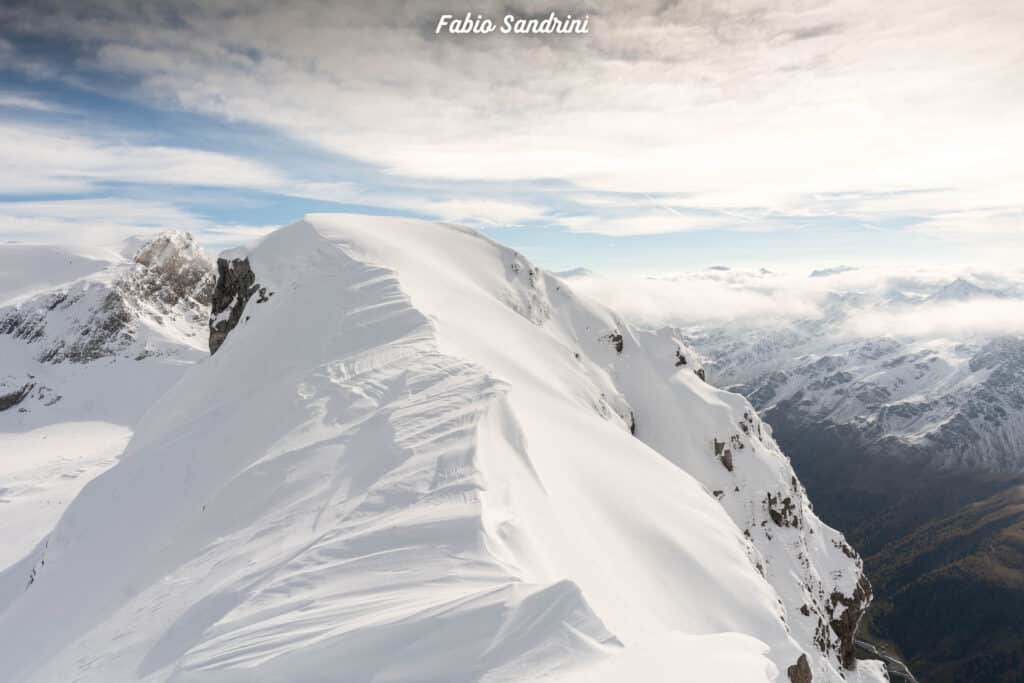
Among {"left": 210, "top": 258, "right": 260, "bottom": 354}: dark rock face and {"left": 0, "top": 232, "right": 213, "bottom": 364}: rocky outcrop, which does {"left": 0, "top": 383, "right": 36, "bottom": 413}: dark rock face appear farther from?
{"left": 210, "top": 258, "right": 260, "bottom": 354}: dark rock face

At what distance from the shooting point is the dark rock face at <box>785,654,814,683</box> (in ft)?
71.7

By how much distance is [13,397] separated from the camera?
7394 cm

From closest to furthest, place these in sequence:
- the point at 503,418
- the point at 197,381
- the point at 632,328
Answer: the point at 503,418 → the point at 197,381 → the point at 632,328

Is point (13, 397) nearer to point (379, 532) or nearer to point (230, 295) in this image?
point (230, 295)

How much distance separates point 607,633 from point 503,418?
405 inches

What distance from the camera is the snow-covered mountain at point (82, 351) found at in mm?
54031

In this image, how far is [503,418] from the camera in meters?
18.0

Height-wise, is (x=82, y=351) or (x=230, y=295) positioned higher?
(x=230, y=295)

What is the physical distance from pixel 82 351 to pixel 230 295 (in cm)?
5670

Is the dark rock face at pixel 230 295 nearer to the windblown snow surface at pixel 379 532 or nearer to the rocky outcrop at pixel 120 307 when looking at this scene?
the windblown snow surface at pixel 379 532

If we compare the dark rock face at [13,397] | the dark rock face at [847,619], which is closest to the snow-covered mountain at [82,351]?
the dark rock face at [13,397]

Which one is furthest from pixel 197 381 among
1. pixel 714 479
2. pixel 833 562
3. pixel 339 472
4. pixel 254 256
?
pixel 833 562

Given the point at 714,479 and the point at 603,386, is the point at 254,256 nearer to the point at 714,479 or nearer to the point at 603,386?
the point at 603,386

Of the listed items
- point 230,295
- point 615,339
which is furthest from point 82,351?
point 615,339
